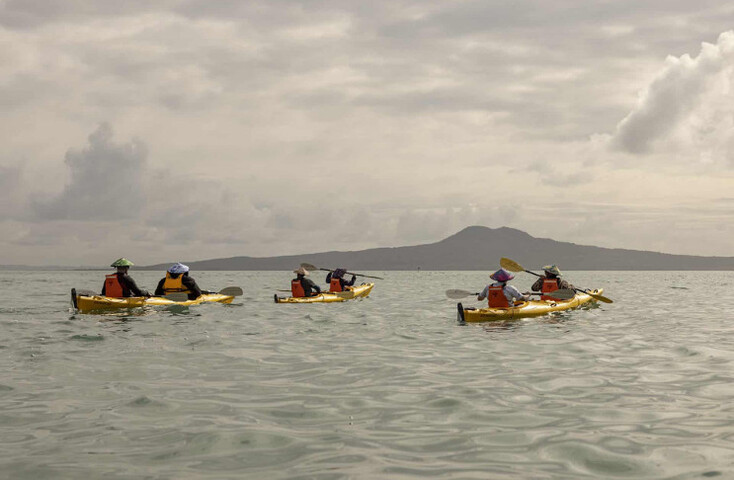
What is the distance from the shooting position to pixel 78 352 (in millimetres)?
12555

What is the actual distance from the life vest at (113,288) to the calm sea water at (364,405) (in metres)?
5.36

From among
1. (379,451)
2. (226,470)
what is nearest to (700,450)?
(379,451)

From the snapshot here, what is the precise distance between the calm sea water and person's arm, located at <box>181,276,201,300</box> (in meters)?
6.72

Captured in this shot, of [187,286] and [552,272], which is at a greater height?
[552,272]

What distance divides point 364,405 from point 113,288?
15.8 m

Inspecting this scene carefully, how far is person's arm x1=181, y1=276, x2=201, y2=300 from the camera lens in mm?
22436

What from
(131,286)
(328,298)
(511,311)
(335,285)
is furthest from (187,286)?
(511,311)

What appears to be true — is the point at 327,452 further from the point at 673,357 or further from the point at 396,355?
the point at 673,357

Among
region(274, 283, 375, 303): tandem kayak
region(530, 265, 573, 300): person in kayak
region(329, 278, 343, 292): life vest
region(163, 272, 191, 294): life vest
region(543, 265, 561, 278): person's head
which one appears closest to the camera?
region(543, 265, 561, 278): person's head

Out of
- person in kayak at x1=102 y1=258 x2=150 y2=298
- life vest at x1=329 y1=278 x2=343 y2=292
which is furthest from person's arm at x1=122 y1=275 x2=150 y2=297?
life vest at x1=329 y1=278 x2=343 y2=292

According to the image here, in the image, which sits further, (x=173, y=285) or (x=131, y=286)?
(x=173, y=285)

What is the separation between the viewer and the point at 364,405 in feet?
26.2

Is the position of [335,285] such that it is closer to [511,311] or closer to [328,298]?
[328,298]

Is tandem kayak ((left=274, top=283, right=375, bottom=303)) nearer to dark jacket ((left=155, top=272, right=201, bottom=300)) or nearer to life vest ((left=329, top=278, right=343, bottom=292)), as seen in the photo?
life vest ((left=329, top=278, right=343, bottom=292))
